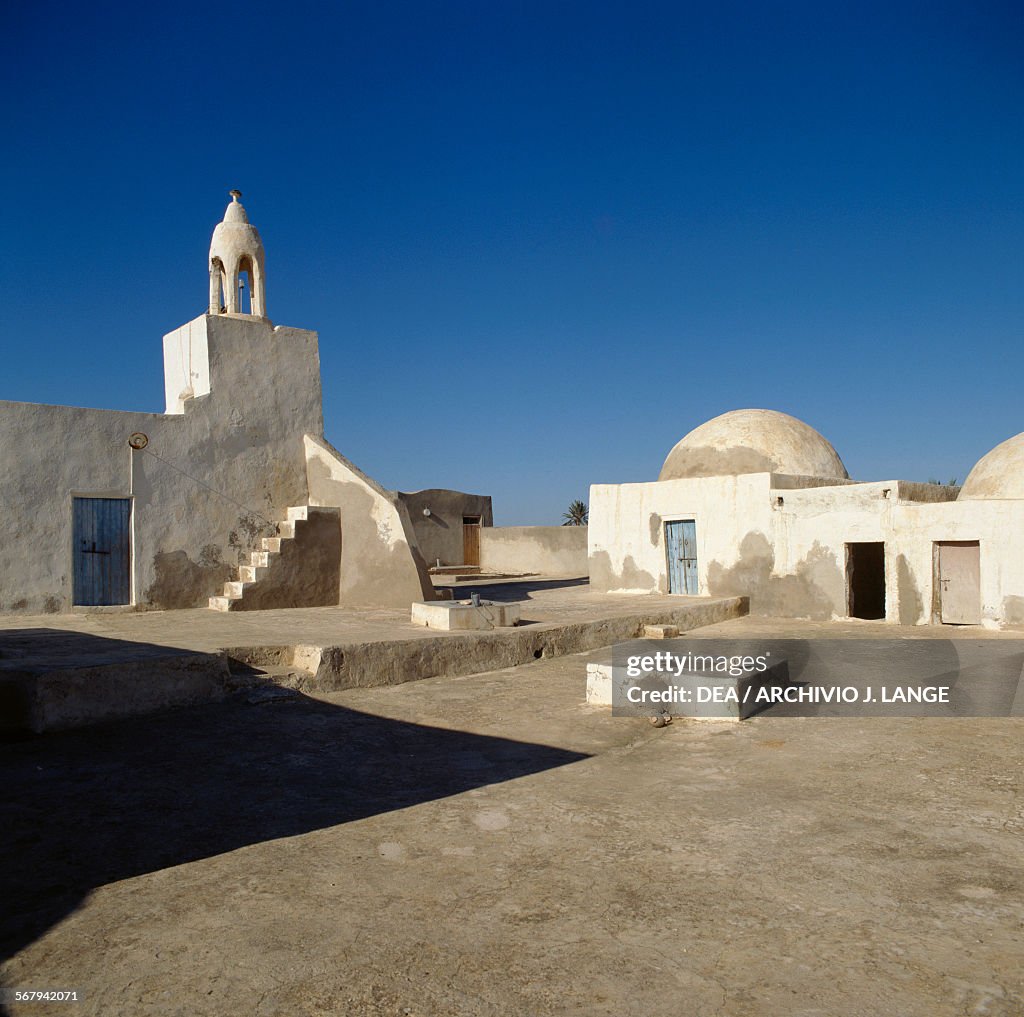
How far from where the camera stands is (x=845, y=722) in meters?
7.09

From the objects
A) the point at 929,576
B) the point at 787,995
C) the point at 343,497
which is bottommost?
the point at 787,995

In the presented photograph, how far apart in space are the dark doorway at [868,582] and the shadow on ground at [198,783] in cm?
1091

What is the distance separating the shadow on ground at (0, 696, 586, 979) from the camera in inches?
158

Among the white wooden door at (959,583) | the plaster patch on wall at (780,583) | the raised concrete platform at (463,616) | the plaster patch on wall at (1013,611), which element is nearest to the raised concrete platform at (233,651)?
the raised concrete platform at (463,616)

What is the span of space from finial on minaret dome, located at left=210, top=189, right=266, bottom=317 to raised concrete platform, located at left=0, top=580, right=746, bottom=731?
4.81 m

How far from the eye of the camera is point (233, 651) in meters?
7.58

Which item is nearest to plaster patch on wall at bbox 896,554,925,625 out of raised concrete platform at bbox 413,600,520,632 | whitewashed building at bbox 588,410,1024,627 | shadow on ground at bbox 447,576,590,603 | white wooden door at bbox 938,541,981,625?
whitewashed building at bbox 588,410,1024,627

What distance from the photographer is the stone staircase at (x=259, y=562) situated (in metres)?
11.6

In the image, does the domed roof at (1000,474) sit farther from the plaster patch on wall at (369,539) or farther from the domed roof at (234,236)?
the domed roof at (234,236)

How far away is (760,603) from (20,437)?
11.3m

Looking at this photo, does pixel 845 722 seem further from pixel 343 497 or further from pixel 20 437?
pixel 20 437

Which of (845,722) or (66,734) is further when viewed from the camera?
(845,722)

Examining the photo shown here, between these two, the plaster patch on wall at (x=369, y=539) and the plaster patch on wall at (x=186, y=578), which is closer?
the plaster patch on wall at (x=186, y=578)

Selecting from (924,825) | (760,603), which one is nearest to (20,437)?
(924,825)
